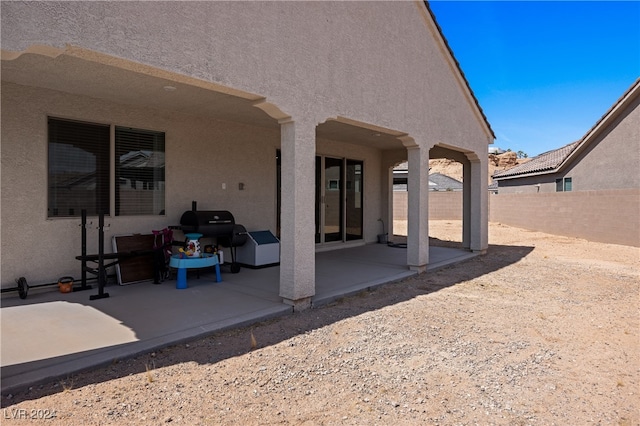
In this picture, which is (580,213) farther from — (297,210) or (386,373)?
(386,373)

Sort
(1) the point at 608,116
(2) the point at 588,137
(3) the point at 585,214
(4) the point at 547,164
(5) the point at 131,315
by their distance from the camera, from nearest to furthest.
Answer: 1. (5) the point at 131,315
2. (3) the point at 585,214
3. (1) the point at 608,116
4. (2) the point at 588,137
5. (4) the point at 547,164

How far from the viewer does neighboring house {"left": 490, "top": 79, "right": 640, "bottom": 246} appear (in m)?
14.4

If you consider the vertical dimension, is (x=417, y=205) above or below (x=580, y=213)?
above

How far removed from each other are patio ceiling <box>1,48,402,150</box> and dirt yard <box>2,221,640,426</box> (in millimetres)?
2858

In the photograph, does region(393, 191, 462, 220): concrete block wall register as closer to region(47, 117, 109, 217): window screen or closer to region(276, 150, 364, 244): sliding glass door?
region(276, 150, 364, 244): sliding glass door

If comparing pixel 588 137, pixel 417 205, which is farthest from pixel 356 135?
pixel 588 137

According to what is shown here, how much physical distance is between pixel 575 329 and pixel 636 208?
11.9 metres

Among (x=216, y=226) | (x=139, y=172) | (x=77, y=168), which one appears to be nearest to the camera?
(x=77, y=168)

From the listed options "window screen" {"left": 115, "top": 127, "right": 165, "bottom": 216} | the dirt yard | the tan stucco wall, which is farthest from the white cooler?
the dirt yard

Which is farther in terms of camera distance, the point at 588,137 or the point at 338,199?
the point at 588,137

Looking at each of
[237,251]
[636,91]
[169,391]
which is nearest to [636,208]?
[636,91]

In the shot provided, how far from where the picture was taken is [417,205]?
8133 millimetres

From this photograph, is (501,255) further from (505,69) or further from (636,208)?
(505,69)

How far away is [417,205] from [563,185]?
17836 mm
